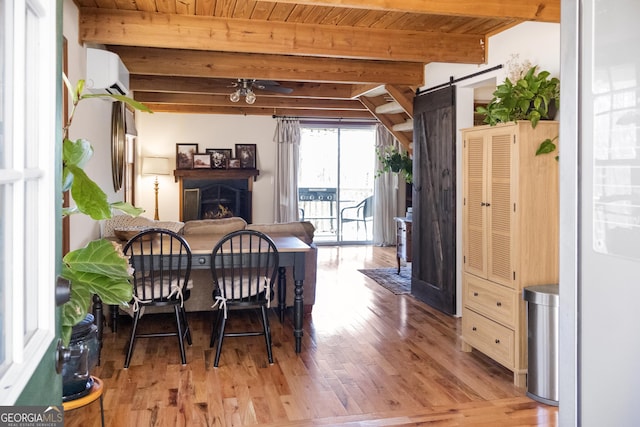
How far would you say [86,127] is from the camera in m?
4.07

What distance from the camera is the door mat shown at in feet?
21.1

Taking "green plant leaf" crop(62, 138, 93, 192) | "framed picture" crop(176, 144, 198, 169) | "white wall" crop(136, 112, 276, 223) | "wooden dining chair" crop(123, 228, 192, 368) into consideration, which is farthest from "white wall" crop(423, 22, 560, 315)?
"framed picture" crop(176, 144, 198, 169)

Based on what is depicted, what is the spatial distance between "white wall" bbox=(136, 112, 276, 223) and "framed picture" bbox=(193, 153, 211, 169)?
126 mm

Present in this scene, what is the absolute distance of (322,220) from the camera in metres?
10.5

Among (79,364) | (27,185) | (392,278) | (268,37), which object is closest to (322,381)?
(79,364)

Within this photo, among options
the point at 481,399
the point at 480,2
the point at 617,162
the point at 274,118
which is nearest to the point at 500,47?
the point at 480,2

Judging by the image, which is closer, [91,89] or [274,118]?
[91,89]

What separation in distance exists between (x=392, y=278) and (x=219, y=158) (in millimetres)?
3976

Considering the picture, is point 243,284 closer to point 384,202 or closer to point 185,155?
point 185,155

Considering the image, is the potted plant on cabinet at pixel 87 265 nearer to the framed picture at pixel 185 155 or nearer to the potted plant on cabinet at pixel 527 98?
the potted plant on cabinet at pixel 527 98

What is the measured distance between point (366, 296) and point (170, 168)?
15.4ft

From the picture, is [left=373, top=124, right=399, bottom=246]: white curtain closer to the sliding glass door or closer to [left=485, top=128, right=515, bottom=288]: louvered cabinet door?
the sliding glass door

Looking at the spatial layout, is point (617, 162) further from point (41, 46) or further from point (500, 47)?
point (500, 47)

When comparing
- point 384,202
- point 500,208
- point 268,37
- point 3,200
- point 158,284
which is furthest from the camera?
point 384,202
